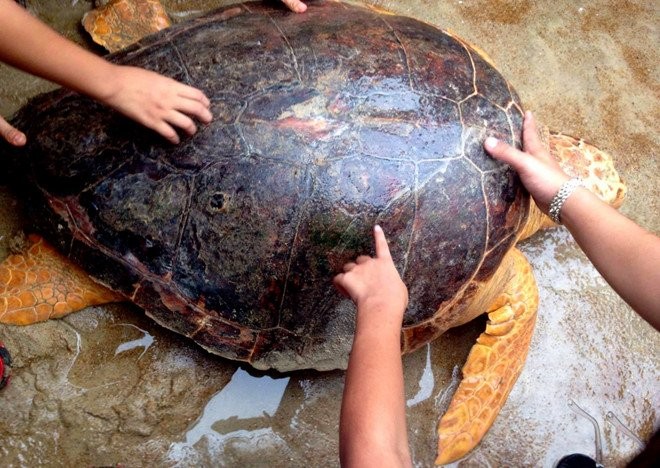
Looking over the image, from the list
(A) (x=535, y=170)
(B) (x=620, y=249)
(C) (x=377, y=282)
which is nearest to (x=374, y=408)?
(C) (x=377, y=282)

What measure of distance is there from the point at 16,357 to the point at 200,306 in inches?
25.5

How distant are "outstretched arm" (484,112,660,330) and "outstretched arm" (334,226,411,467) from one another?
465 millimetres

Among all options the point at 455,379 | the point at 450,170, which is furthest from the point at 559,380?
the point at 450,170

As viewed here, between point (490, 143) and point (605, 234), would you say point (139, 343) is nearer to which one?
point (490, 143)

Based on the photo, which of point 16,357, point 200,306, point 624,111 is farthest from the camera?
point 624,111

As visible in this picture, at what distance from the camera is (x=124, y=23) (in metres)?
2.14

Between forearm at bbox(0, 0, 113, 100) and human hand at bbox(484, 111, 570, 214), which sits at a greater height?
forearm at bbox(0, 0, 113, 100)

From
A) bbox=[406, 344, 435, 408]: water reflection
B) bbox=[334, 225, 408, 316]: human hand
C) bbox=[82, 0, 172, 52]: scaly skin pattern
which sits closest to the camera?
bbox=[334, 225, 408, 316]: human hand

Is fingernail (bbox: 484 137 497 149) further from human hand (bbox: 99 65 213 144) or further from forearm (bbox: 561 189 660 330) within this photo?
human hand (bbox: 99 65 213 144)

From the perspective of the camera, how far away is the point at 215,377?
186cm

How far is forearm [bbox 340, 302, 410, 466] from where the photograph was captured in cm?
103

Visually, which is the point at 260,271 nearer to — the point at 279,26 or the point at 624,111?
the point at 279,26

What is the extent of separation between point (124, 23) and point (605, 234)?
1.85 meters

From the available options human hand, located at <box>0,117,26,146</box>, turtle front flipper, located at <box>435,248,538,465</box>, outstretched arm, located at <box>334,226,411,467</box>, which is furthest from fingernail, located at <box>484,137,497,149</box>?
human hand, located at <box>0,117,26,146</box>
